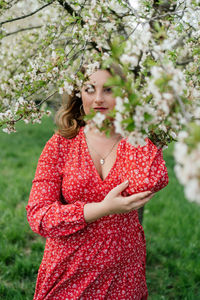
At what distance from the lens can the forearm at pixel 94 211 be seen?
5.27 ft

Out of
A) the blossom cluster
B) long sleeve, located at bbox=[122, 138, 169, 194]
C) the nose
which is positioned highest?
the nose

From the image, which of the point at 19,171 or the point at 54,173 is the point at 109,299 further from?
the point at 19,171

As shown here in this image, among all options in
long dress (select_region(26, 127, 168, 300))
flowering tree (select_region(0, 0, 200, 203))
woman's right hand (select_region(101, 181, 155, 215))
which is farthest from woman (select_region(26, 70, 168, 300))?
flowering tree (select_region(0, 0, 200, 203))

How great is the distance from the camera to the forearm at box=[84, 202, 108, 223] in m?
1.61

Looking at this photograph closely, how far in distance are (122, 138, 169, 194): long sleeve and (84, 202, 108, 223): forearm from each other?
0.16 m

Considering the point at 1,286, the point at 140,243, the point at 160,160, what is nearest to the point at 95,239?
the point at 140,243

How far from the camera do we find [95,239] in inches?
72.8

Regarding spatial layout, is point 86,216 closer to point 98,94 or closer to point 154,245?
point 98,94

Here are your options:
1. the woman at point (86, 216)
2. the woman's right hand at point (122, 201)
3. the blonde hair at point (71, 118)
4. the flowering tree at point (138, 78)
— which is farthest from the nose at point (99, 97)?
the woman's right hand at point (122, 201)

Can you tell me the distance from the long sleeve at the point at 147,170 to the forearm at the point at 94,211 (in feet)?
0.54

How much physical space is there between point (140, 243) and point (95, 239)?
0.37 metres

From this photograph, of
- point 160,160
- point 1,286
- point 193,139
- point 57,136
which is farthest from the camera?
point 1,286

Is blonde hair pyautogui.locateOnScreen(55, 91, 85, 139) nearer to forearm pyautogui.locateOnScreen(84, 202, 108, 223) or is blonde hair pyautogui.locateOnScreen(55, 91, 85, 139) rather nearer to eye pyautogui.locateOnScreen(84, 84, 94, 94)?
eye pyautogui.locateOnScreen(84, 84, 94, 94)

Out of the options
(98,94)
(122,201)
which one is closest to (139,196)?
(122,201)
